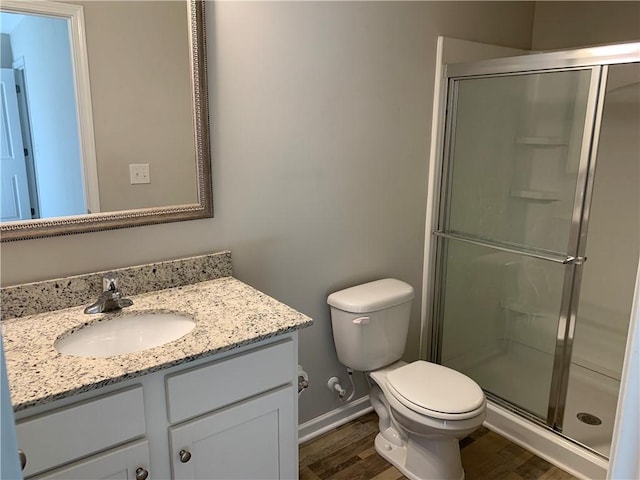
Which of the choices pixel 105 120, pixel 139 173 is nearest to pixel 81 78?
pixel 105 120

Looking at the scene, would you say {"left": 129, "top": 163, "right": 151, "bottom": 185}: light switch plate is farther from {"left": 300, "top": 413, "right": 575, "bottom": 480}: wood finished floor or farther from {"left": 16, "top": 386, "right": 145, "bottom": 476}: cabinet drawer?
{"left": 300, "top": 413, "right": 575, "bottom": 480}: wood finished floor

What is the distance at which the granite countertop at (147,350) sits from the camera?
1158 mm

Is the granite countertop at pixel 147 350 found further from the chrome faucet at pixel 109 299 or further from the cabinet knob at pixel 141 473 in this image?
the cabinet knob at pixel 141 473

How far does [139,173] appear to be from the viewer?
5.58 ft

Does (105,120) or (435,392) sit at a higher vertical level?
(105,120)

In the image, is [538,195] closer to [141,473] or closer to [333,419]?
[333,419]

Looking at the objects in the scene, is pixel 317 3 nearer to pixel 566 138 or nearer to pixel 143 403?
pixel 566 138

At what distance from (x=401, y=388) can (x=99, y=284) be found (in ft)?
3.91

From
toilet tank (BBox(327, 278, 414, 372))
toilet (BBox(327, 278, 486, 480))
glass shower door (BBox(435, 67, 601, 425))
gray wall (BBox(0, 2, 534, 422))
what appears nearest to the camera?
gray wall (BBox(0, 2, 534, 422))

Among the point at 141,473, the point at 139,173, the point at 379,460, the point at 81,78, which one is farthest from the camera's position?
the point at 379,460

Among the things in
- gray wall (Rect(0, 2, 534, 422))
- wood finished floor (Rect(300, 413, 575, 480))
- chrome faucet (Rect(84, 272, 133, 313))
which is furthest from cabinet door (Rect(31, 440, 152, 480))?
wood finished floor (Rect(300, 413, 575, 480))

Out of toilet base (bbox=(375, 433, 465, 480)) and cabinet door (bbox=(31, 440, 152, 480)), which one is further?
toilet base (bbox=(375, 433, 465, 480))

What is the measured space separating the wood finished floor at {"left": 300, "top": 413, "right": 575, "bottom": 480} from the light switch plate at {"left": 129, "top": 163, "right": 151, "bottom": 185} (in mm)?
1369

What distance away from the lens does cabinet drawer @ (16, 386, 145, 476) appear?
113cm
